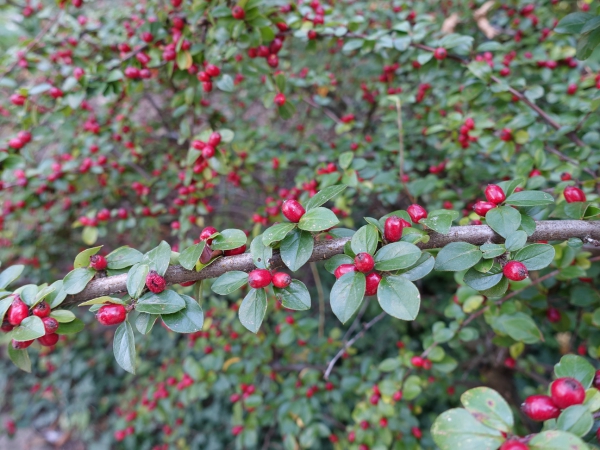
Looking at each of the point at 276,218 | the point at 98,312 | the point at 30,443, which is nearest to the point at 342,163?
the point at 276,218

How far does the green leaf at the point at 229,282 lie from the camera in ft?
2.53

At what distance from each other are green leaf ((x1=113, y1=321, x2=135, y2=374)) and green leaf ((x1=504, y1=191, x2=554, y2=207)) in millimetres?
926

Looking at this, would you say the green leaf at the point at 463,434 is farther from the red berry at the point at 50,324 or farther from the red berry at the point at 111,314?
the red berry at the point at 50,324

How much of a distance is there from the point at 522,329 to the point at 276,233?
97 centimetres

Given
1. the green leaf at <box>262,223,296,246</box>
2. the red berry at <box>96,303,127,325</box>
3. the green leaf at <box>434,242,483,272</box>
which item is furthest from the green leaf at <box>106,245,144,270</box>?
the green leaf at <box>434,242,483,272</box>

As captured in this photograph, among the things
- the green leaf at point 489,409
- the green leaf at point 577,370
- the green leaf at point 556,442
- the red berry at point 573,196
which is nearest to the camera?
the green leaf at point 556,442

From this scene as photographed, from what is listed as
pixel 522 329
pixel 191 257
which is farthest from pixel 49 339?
pixel 522 329

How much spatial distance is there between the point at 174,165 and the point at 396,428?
2.02m

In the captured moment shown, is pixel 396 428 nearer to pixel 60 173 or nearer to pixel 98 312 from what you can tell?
pixel 98 312

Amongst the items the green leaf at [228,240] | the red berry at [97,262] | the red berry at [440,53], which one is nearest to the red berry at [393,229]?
the green leaf at [228,240]

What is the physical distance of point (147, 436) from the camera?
9.24ft

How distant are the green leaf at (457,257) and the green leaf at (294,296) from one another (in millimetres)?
289

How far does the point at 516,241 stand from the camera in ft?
2.46

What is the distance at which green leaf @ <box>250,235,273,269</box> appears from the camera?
0.79 meters
